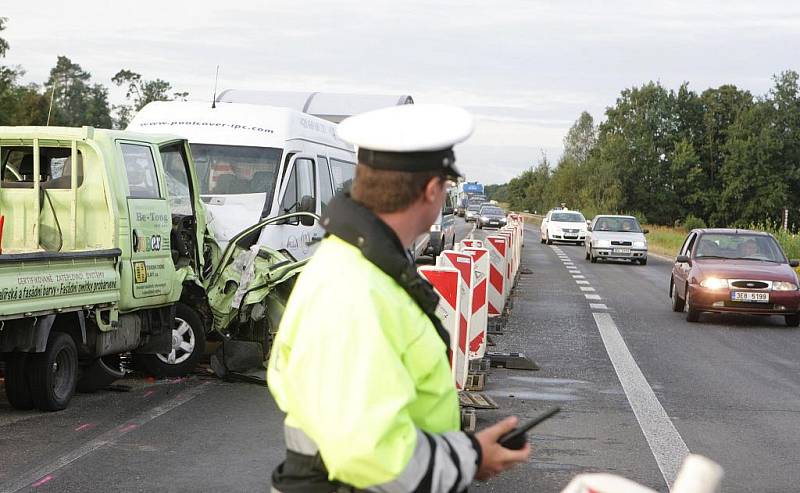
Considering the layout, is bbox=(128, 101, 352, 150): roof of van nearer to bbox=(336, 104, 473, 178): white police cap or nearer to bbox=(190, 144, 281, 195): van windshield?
bbox=(190, 144, 281, 195): van windshield

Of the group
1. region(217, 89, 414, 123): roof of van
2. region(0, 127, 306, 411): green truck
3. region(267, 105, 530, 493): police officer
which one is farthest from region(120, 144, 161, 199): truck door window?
region(217, 89, 414, 123): roof of van

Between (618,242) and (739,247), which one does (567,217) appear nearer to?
(618,242)

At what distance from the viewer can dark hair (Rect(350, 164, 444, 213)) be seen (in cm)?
254

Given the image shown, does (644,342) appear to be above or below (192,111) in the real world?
below

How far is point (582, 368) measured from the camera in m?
12.8

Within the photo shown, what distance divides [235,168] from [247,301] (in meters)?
3.44

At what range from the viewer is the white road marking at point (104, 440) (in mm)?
7148

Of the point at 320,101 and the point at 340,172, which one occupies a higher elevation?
the point at 320,101

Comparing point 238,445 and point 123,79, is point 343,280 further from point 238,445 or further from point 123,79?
point 123,79

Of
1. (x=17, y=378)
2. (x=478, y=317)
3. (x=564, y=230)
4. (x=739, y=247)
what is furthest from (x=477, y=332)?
(x=564, y=230)

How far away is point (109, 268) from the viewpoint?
9.96 m

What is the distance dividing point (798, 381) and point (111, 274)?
6684 mm

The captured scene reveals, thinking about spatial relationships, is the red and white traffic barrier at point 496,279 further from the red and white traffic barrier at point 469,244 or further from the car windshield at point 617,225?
the car windshield at point 617,225

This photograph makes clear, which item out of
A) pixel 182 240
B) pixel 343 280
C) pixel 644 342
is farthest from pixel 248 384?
pixel 343 280
